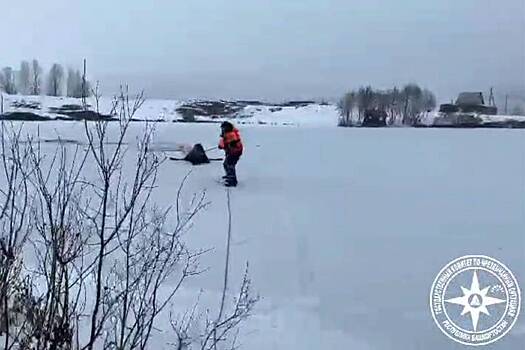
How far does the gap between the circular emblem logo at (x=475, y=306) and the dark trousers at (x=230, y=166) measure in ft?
20.1

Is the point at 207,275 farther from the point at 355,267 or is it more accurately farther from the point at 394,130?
the point at 394,130

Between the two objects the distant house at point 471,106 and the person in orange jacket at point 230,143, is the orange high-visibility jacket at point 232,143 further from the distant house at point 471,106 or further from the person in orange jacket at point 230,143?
the distant house at point 471,106

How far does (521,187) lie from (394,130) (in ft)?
52.6

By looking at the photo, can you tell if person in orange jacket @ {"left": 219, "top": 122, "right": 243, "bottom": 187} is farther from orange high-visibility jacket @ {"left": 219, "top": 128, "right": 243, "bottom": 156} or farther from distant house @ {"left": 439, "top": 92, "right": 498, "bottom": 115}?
distant house @ {"left": 439, "top": 92, "right": 498, "bottom": 115}

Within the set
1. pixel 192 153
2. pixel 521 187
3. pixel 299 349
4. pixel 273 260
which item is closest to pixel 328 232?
pixel 273 260

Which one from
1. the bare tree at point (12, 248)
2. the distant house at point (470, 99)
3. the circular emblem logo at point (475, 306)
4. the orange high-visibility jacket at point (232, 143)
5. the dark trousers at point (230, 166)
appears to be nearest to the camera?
the bare tree at point (12, 248)

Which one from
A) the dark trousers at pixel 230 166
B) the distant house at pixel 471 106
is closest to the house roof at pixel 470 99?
the distant house at pixel 471 106

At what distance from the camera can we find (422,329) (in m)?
4.53

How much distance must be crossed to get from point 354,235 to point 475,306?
3449mm

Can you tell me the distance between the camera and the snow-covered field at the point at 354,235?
15.3 ft

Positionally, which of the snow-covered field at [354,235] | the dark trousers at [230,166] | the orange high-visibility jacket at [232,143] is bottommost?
the snow-covered field at [354,235]

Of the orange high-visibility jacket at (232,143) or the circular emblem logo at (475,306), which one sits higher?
the orange high-visibility jacket at (232,143)

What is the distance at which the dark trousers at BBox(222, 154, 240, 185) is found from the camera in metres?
10.4

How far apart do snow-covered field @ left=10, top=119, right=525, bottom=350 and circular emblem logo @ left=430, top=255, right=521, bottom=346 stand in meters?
0.11
